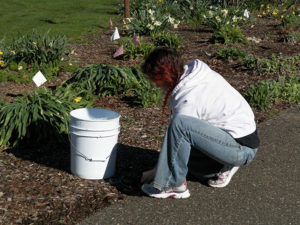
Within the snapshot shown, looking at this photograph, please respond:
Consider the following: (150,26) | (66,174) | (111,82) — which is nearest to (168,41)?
(150,26)

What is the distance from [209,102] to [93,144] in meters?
0.98

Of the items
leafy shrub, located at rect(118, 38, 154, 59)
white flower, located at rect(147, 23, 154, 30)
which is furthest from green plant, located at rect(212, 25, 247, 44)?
leafy shrub, located at rect(118, 38, 154, 59)

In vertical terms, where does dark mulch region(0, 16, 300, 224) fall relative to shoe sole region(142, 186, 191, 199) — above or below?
below

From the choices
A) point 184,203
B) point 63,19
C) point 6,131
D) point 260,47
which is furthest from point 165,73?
point 63,19

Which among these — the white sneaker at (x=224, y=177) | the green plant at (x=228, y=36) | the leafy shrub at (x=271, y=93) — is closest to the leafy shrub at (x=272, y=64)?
the leafy shrub at (x=271, y=93)

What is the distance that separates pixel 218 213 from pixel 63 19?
9663mm

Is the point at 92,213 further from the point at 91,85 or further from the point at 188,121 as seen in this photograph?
the point at 91,85

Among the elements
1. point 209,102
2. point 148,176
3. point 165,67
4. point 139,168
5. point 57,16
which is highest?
point 165,67

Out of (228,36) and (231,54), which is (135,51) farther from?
(228,36)

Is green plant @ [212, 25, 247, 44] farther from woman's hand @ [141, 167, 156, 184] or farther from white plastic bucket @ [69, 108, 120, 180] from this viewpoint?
woman's hand @ [141, 167, 156, 184]

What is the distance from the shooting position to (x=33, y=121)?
436cm

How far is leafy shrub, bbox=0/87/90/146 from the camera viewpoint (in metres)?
4.35

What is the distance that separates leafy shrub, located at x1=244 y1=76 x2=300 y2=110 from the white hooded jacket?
7.34ft

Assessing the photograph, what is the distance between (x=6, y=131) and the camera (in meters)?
4.43
